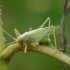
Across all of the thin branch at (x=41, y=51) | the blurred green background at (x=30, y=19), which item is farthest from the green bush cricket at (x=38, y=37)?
the blurred green background at (x=30, y=19)

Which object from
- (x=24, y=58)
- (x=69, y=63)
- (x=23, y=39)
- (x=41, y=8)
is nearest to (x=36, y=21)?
(x=41, y=8)

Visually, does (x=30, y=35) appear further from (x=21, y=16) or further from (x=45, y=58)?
(x=21, y=16)

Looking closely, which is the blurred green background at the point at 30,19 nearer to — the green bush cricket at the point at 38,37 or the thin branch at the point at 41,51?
the green bush cricket at the point at 38,37

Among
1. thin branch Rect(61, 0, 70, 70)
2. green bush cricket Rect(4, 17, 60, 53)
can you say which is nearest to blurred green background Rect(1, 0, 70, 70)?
green bush cricket Rect(4, 17, 60, 53)

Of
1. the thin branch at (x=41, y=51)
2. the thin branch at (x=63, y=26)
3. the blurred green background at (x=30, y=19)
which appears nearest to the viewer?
the thin branch at (x=41, y=51)

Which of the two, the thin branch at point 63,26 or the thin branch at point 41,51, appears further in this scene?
the thin branch at point 63,26

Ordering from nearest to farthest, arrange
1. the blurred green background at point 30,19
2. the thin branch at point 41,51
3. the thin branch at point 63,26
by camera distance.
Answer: the thin branch at point 41,51, the thin branch at point 63,26, the blurred green background at point 30,19

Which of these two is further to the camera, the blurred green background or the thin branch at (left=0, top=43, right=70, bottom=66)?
the blurred green background

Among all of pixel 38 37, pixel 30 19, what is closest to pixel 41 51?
pixel 38 37

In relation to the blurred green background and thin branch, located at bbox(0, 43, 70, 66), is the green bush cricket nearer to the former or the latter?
thin branch, located at bbox(0, 43, 70, 66)
